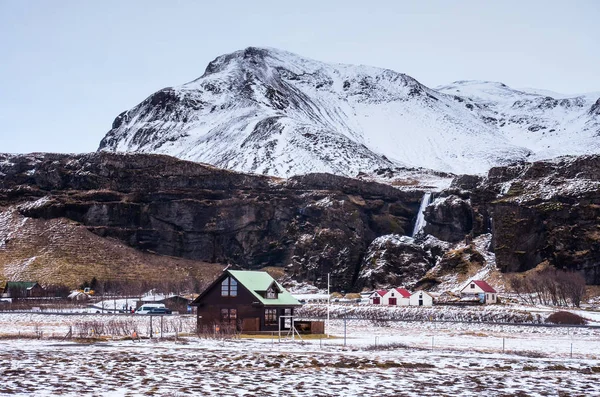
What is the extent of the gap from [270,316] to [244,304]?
2.91 metres

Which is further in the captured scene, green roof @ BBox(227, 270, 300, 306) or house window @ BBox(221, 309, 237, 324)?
house window @ BBox(221, 309, 237, 324)

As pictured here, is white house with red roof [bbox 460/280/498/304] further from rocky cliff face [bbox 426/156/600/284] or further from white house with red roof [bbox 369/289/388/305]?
rocky cliff face [bbox 426/156/600/284]

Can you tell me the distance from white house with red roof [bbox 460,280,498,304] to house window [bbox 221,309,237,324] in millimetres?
59213

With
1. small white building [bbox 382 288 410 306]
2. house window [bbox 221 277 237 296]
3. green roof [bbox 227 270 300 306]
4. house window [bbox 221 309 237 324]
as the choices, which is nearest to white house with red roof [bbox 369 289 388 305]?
small white building [bbox 382 288 410 306]

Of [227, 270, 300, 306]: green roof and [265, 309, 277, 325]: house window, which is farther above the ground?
[227, 270, 300, 306]: green roof

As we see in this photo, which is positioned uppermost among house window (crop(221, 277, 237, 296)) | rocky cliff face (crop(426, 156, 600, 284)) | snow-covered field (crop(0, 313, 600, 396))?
rocky cliff face (crop(426, 156, 600, 284))

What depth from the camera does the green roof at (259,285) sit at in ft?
266

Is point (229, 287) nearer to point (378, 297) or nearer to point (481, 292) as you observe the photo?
point (378, 297)

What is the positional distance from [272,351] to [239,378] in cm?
1590

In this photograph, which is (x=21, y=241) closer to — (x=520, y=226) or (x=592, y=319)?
(x=520, y=226)

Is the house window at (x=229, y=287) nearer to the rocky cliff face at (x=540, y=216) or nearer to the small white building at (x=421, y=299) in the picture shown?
the small white building at (x=421, y=299)

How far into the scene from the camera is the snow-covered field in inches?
1506

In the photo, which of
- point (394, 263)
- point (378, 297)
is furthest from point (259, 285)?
point (394, 263)

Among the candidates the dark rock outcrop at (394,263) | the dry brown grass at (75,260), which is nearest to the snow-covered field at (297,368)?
the dark rock outcrop at (394,263)
